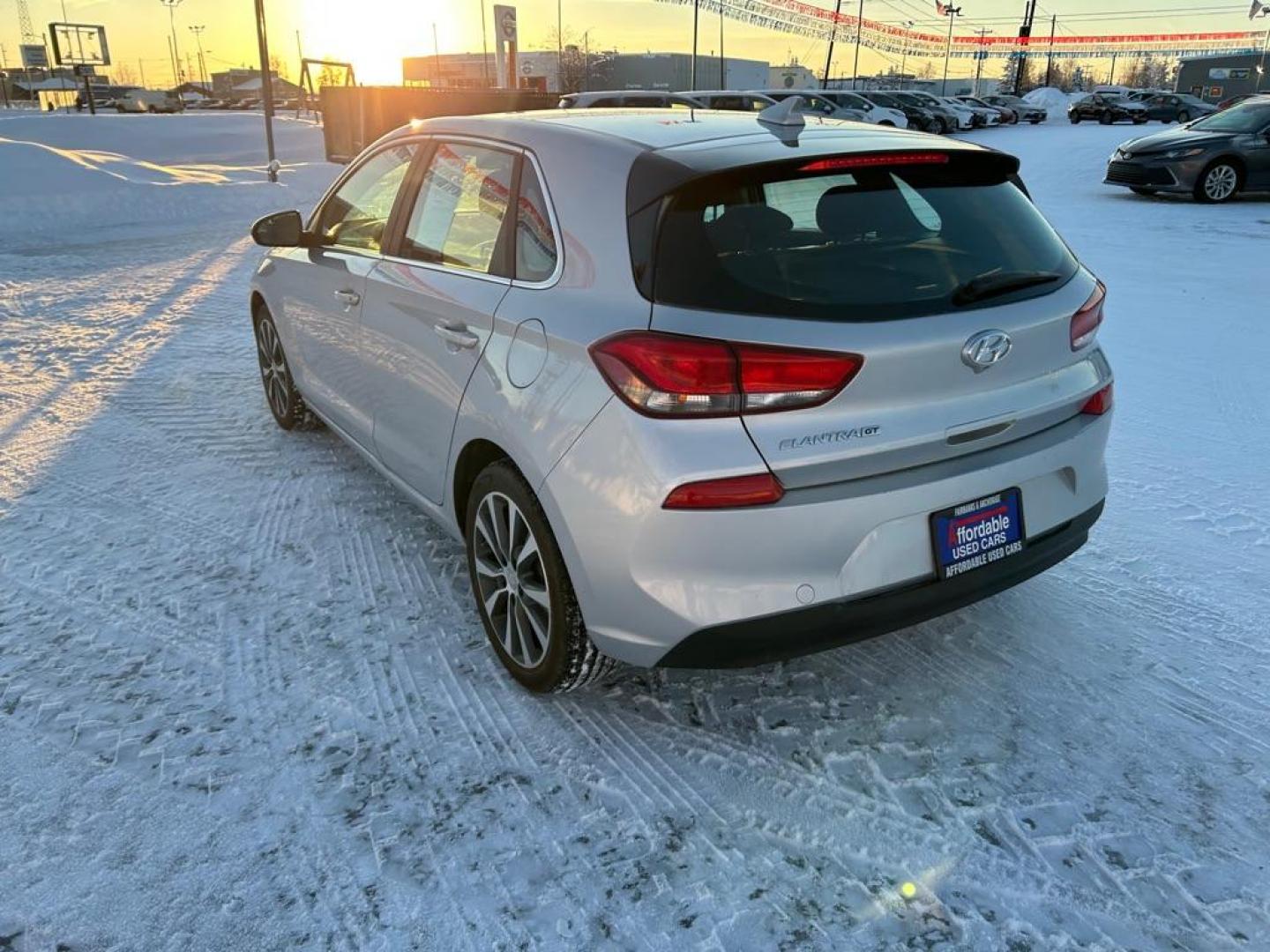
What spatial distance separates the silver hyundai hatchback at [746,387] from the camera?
2.19m

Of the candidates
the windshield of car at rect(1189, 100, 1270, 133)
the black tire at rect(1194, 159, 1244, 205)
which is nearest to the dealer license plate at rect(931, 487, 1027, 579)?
the black tire at rect(1194, 159, 1244, 205)

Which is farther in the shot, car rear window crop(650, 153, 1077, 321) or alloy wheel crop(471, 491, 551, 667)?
alloy wheel crop(471, 491, 551, 667)

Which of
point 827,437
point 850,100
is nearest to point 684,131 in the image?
point 827,437

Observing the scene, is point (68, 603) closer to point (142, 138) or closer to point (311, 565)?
point (311, 565)

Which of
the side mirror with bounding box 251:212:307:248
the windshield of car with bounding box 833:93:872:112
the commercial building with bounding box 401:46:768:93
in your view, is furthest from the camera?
the commercial building with bounding box 401:46:768:93

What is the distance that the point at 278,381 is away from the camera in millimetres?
5055

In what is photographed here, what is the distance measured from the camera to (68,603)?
3383 millimetres

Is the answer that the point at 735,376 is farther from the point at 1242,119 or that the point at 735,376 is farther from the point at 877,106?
the point at 877,106

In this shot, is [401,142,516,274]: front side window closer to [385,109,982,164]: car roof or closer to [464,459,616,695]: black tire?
[385,109,982,164]: car roof

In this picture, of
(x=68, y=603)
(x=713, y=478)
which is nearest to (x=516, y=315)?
(x=713, y=478)

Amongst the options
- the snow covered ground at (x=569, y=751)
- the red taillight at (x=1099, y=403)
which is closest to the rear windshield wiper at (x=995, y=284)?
the red taillight at (x=1099, y=403)

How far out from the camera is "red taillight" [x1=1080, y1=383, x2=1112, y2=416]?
8.99ft

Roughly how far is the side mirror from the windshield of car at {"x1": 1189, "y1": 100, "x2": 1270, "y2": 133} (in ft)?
47.1

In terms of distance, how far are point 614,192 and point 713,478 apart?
2.85 ft
